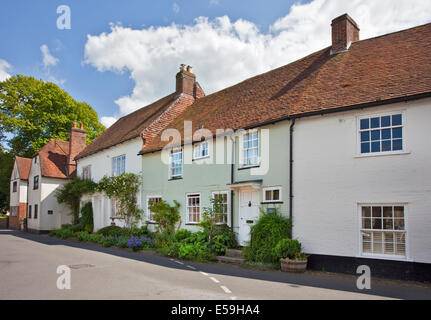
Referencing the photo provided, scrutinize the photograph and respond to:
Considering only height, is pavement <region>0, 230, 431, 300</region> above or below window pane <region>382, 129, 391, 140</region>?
below

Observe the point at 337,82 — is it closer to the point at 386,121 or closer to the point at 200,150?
the point at 386,121

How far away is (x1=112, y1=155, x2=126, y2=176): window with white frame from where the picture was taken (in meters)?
24.1

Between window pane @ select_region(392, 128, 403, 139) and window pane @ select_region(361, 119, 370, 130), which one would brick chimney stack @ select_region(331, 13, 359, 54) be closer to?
window pane @ select_region(361, 119, 370, 130)

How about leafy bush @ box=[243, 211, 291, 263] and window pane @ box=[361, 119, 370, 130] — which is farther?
leafy bush @ box=[243, 211, 291, 263]

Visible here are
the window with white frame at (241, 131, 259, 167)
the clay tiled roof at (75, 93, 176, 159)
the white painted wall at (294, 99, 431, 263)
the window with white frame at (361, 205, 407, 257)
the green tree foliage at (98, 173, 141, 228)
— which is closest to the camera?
the white painted wall at (294, 99, 431, 263)

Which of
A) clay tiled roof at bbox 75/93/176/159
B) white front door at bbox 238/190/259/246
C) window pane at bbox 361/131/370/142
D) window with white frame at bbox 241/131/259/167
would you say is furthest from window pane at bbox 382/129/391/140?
clay tiled roof at bbox 75/93/176/159

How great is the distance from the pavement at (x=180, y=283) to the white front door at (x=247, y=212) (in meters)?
1.99

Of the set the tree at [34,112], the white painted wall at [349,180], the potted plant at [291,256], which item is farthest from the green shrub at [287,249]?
the tree at [34,112]

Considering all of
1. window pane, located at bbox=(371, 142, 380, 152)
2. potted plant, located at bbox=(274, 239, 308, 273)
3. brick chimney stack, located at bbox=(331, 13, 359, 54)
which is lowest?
potted plant, located at bbox=(274, 239, 308, 273)

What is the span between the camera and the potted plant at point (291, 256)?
11570 millimetres

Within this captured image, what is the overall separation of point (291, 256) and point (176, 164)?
9.12m

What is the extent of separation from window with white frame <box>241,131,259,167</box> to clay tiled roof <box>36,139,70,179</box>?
22552mm

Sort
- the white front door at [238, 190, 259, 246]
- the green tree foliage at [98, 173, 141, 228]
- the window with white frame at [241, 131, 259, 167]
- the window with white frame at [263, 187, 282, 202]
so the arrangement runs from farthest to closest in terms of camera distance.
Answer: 1. the green tree foliage at [98, 173, 141, 228]
2. the window with white frame at [241, 131, 259, 167]
3. the white front door at [238, 190, 259, 246]
4. the window with white frame at [263, 187, 282, 202]

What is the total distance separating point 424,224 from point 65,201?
90.2ft
